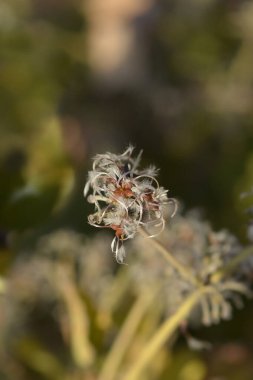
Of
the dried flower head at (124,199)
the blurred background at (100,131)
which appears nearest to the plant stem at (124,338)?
the blurred background at (100,131)

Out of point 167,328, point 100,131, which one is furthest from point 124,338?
point 100,131

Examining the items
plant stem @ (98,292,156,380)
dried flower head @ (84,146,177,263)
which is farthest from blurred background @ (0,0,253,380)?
dried flower head @ (84,146,177,263)

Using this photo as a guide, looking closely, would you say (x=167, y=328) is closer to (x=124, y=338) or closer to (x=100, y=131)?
(x=124, y=338)

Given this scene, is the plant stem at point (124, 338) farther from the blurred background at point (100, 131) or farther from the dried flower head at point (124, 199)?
the dried flower head at point (124, 199)

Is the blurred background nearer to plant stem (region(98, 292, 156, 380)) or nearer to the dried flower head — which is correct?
plant stem (region(98, 292, 156, 380))

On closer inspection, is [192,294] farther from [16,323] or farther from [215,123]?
[215,123]

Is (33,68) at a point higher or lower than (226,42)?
lower

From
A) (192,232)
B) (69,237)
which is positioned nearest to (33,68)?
(69,237)
